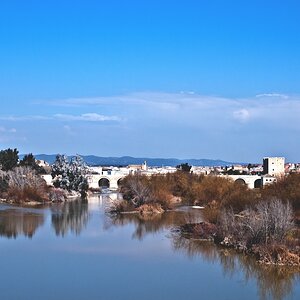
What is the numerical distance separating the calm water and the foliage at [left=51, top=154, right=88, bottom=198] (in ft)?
88.6

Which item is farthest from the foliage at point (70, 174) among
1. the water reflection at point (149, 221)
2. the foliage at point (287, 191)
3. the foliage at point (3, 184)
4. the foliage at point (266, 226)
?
the foliage at point (266, 226)

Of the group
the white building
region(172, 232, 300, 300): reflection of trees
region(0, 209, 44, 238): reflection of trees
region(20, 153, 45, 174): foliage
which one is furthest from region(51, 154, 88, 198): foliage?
the white building

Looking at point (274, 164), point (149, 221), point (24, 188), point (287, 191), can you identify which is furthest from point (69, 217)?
point (274, 164)

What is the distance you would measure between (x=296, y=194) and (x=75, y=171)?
99.0 ft

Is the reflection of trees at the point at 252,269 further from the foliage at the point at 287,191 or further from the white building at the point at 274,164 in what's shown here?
the white building at the point at 274,164

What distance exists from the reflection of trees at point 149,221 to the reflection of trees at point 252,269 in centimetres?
457

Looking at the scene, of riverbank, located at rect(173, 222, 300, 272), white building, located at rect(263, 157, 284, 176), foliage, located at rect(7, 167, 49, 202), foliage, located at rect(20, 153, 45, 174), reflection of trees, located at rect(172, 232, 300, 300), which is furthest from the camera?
white building, located at rect(263, 157, 284, 176)

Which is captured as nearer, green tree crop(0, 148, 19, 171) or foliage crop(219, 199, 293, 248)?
foliage crop(219, 199, 293, 248)

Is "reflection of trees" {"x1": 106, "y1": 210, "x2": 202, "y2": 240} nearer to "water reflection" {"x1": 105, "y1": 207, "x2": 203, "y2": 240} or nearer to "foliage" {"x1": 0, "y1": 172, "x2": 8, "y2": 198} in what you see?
"water reflection" {"x1": 105, "y1": 207, "x2": 203, "y2": 240}

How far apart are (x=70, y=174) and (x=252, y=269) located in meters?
39.2

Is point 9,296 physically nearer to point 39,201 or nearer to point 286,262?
point 286,262

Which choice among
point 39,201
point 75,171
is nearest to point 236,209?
point 39,201

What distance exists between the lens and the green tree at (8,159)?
60.0 meters

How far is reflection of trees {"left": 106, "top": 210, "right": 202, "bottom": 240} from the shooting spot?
2938 centimetres
